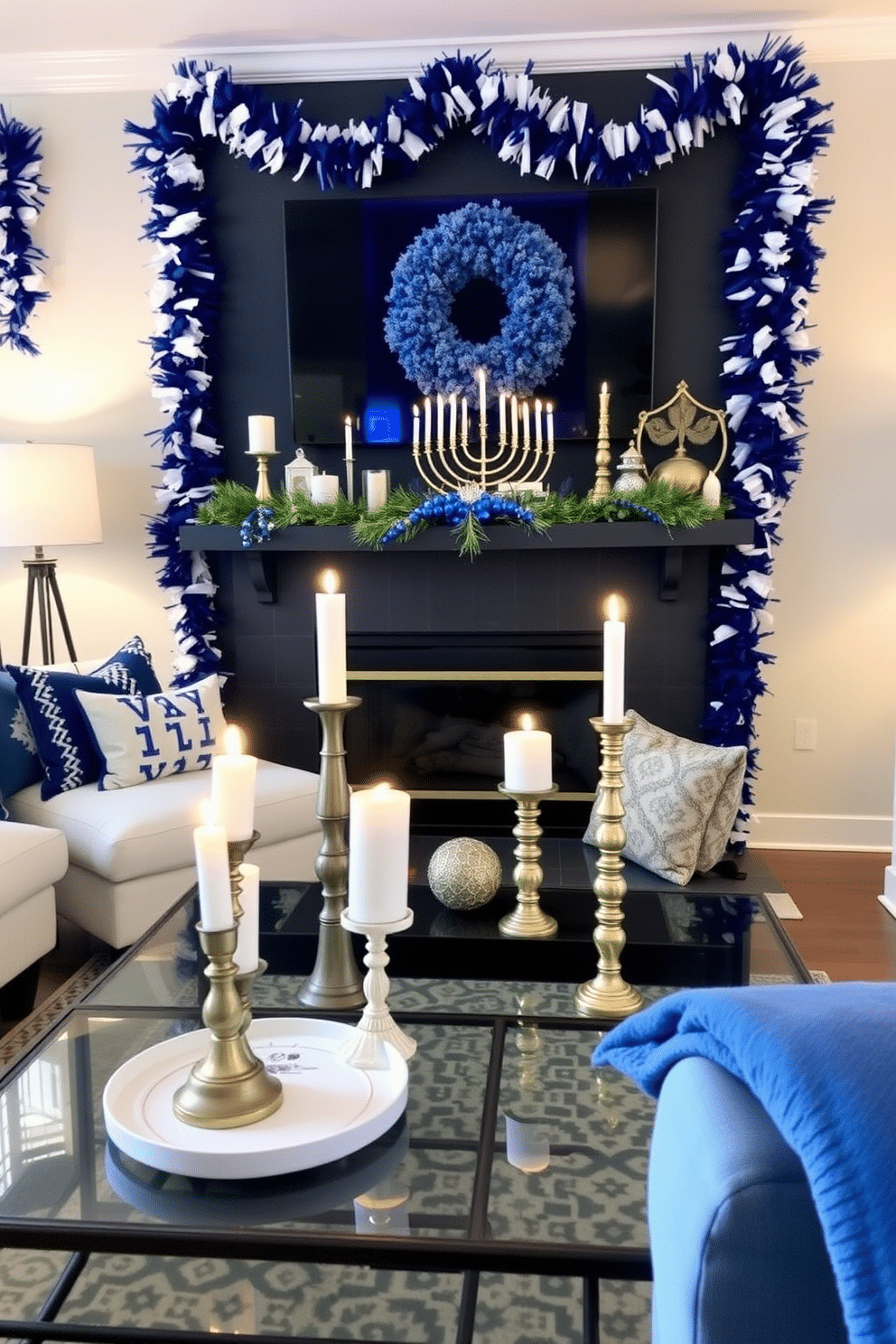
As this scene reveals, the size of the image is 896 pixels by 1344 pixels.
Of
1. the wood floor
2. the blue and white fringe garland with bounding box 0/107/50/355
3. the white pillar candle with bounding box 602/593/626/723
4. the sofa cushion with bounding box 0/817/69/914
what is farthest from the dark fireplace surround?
the white pillar candle with bounding box 602/593/626/723

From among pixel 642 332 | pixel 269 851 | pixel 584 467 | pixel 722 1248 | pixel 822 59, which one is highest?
pixel 822 59

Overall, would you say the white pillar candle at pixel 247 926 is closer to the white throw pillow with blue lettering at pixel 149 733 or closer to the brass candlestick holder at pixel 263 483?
the white throw pillow with blue lettering at pixel 149 733

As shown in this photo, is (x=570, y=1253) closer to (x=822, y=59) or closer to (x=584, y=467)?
(x=584, y=467)

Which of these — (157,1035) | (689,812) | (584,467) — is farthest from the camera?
(584,467)

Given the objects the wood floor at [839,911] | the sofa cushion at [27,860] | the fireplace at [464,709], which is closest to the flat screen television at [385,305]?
the fireplace at [464,709]

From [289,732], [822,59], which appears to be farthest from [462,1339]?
[822,59]

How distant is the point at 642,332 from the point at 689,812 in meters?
1.68

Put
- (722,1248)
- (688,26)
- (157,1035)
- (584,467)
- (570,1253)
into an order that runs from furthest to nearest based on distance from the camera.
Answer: (584,467) → (688,26) → (157,1035) → (570,1253) → (722,1248)

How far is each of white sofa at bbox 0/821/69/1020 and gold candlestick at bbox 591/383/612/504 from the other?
6.12 feet

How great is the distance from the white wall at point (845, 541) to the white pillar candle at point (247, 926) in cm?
277

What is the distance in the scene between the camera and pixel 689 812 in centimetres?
268

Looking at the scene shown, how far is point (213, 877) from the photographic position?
3.57ft

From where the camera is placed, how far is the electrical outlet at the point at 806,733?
3740mm

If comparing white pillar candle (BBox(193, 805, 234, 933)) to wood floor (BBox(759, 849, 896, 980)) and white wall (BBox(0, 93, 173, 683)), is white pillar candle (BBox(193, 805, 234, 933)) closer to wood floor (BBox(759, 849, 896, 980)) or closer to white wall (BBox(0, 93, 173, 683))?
wood floor (BBox(759, 849, 896, 980))
